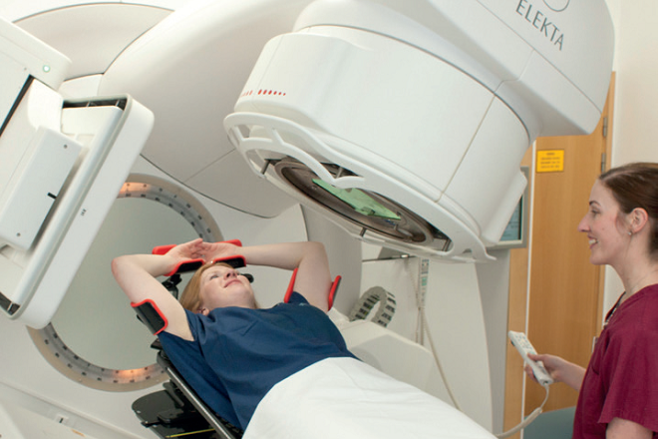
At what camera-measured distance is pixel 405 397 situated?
1.10 meters

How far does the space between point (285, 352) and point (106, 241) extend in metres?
0.56

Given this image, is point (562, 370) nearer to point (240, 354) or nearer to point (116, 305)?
point (240, 354)

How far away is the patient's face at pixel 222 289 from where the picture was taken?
1.43 meters

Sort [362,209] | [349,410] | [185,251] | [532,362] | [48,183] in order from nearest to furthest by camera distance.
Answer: [48,183]
[349,410]
[362,209]
[185,251]
[532,362]

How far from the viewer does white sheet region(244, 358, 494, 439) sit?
37.1 inches

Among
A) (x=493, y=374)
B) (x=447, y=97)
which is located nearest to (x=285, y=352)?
(x=447, y=97)

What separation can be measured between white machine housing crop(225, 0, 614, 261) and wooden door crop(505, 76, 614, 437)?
2.70 m

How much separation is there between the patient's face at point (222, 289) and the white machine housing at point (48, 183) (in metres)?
0.61

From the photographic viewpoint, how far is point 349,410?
100cm

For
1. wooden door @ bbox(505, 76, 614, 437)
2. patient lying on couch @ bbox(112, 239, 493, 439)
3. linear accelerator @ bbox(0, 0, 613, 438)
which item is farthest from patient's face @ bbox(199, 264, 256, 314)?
wooden door @ bbox(505, 76, 614, 437)

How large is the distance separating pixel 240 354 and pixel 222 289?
0.25 m

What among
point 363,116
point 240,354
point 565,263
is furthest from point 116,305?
point 565,263

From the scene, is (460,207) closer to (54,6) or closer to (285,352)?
(285,352)

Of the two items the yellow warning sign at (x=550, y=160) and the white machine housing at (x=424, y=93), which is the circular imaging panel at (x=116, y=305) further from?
the yellow warning sign at (x=550, y=160)
